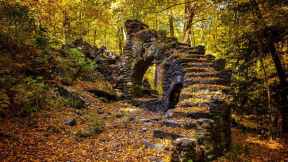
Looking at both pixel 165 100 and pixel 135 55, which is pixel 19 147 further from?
pixel 135 55

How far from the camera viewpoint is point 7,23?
7285 mm

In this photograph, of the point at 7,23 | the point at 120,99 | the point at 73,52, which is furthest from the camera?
the point at 120,99

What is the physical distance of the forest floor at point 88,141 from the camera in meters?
6.61

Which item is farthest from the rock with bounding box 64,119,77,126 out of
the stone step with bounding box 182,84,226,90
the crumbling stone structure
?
the stone step with bounding box 182,84,226,90

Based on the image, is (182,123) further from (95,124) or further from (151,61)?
(151,61)

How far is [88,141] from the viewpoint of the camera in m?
8.05

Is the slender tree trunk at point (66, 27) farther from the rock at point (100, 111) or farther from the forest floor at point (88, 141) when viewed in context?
the forest floor at point (88, 141)

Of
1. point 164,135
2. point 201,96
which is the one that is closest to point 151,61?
point 201,96

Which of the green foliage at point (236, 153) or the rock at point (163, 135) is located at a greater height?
the rock at point (163, 135)

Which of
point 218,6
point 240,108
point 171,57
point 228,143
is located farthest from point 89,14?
point 228,143

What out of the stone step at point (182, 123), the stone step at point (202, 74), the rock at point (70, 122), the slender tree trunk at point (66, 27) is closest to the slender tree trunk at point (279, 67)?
the stone step at point (202, 74)

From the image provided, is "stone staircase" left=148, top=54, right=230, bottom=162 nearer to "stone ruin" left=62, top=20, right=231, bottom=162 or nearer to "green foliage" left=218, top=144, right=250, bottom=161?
"stone ruin" left=62, top=20, right=231, bottom=162

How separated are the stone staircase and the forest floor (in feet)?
1.15

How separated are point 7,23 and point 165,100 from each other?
8.56 meters
